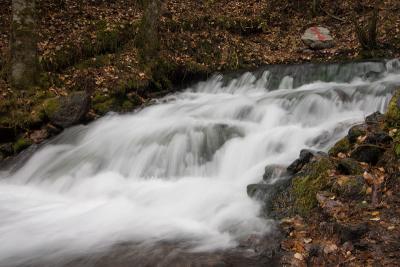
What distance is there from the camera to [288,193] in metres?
5.47

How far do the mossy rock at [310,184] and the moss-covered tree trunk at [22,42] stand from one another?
706cm

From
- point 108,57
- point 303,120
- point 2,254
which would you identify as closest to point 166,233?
point 2,254

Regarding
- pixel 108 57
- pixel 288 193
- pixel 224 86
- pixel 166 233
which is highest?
pixel 108 57

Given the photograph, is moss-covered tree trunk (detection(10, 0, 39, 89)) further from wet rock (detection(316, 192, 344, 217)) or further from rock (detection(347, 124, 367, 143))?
wet rock (detection(316, 192, 344, 217))

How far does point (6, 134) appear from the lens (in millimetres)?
9211

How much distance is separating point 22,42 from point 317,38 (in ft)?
29.6

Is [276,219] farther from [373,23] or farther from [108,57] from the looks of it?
[373,23]

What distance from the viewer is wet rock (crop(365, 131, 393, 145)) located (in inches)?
211

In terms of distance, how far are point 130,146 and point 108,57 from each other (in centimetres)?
391

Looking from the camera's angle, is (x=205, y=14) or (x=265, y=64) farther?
(x=205, y=14)

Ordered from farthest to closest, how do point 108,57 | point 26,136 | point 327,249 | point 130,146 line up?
point 108,57, point 26,136, point 130,146, point 327,249

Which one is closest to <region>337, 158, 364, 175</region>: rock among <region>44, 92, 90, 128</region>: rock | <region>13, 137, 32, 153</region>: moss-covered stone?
<region>44, 92, 90, 128</region>: rock

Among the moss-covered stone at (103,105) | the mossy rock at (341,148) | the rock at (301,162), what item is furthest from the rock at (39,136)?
the mossy rock at (341,148)

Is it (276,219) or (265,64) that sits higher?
(265,64)
